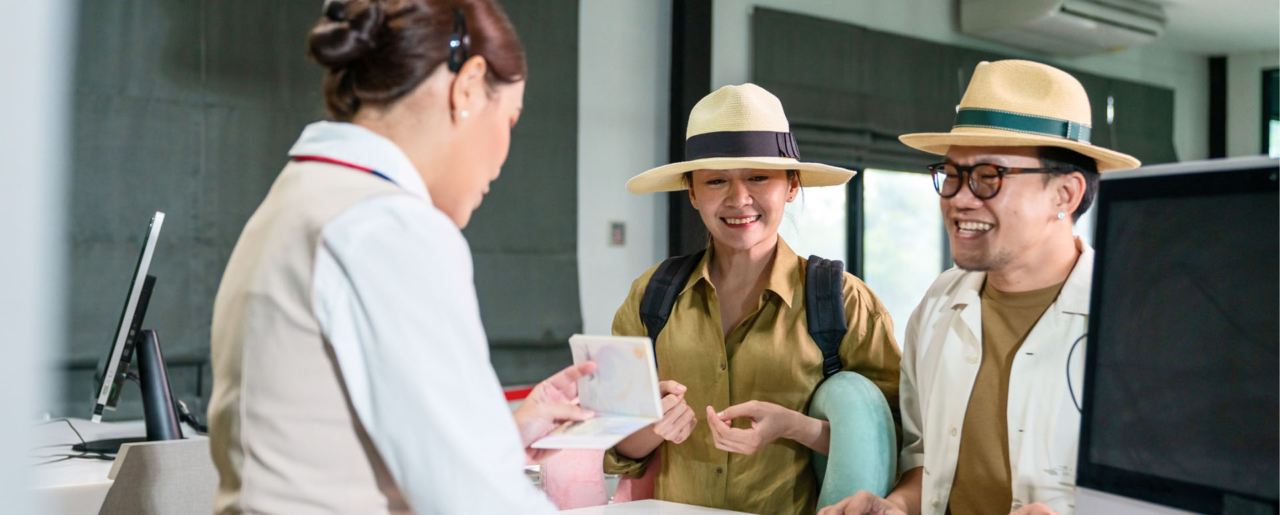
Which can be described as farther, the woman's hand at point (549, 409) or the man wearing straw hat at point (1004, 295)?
the man wearing straw hat at point (1004, 295)

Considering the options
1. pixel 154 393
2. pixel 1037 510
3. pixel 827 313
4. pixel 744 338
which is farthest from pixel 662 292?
pixel 154 393

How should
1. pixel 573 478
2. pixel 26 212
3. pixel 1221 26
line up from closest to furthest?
pixel 26 212, pixel 573 478, pixel 1221 26

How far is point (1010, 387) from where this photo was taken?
1675 millimetres

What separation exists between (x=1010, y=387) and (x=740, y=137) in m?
0.87

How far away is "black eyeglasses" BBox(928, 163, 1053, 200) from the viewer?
1782mm

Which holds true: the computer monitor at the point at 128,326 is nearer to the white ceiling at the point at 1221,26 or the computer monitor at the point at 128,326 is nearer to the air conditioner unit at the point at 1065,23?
the air conditioner unit at the point at 1065,23

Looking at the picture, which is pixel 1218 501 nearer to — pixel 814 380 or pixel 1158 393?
pixel 1158 393

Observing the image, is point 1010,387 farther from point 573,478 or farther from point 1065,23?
point 1065,23

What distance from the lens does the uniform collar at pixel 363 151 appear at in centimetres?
98

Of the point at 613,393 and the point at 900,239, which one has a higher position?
the point at 900,239

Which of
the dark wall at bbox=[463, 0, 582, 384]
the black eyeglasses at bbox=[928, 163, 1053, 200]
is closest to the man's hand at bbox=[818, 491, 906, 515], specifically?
the black eyeglasses at bbox=[928, 163, 1053, 200]

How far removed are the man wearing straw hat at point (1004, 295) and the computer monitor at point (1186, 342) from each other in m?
0.55

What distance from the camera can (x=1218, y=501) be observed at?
1.00 metres

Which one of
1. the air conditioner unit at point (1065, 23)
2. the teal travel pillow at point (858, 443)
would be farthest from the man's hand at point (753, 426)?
the air conditioner unit at point (1065, 23)
